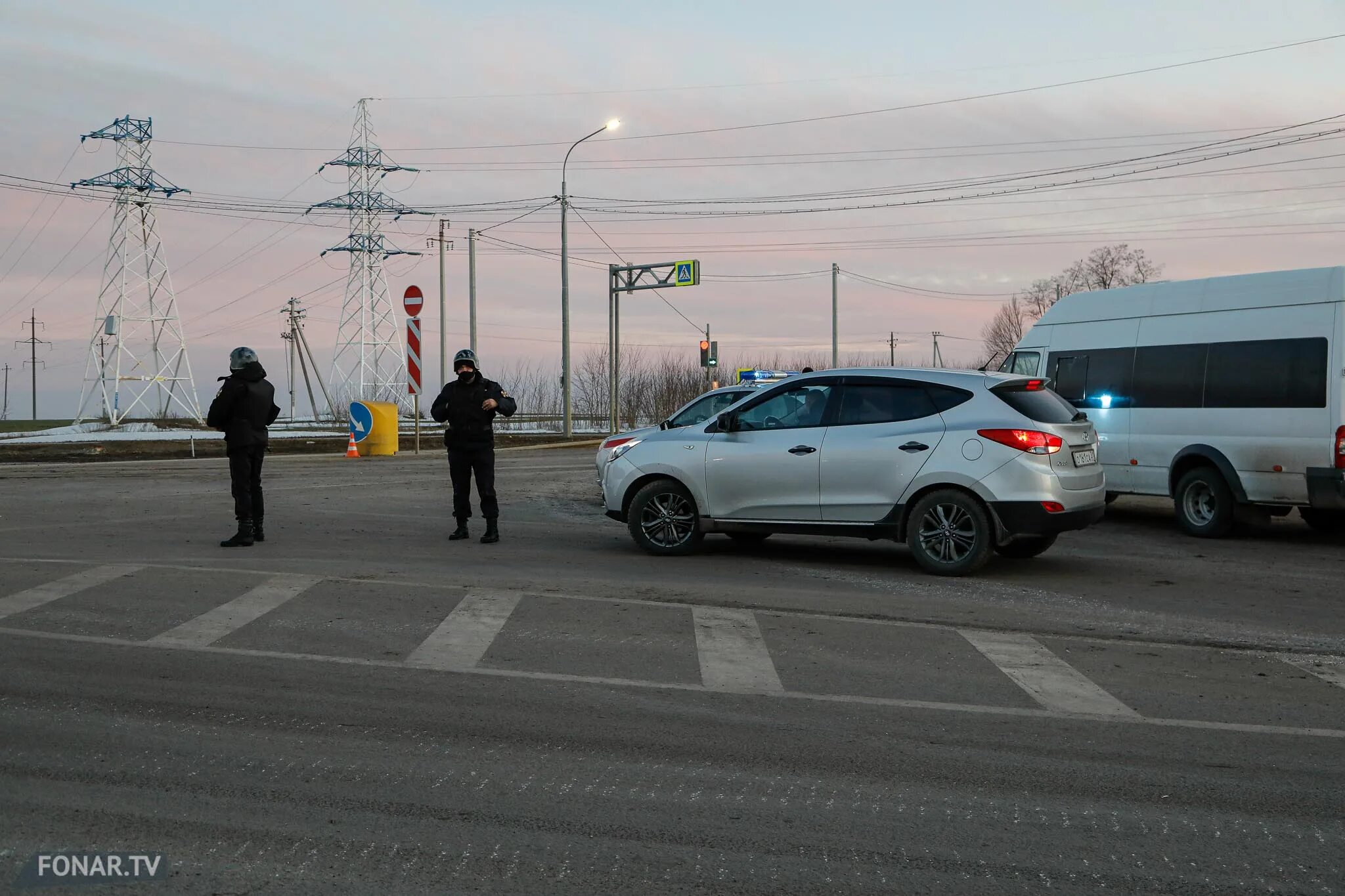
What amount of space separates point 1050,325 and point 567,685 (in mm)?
11246

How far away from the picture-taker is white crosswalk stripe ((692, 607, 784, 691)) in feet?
21.5

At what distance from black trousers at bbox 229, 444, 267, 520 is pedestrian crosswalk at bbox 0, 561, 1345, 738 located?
257 centimetres

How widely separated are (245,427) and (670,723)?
7680 mm

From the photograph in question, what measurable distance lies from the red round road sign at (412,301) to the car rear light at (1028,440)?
16156 millimetres

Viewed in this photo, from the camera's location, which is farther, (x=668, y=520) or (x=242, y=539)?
→ (x=242, y=539)

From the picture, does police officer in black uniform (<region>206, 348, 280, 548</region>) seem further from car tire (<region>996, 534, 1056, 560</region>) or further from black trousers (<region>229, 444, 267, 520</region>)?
car tire (<region>996, 534, 1056, 560</region>)

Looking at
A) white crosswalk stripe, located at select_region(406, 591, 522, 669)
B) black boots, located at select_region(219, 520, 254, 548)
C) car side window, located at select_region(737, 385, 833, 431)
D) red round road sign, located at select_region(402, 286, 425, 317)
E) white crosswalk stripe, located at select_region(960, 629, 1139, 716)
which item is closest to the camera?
white crosswalk stripe, located at select_region(960, 629, 1139, 716)

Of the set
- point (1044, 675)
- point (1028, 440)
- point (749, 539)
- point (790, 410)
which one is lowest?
point (1044, 675)

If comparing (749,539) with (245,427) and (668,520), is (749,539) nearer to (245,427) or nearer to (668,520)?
(668,520)

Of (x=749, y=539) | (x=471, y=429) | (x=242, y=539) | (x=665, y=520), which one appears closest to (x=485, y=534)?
(x=471, y=429)

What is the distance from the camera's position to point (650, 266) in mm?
42500

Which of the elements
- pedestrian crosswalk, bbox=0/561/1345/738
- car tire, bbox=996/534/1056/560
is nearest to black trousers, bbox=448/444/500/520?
pedestrian crosswalk, bbox=0/561/1345/738

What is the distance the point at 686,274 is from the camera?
4212 cm

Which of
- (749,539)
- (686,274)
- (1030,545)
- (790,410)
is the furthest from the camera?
(686,274)
